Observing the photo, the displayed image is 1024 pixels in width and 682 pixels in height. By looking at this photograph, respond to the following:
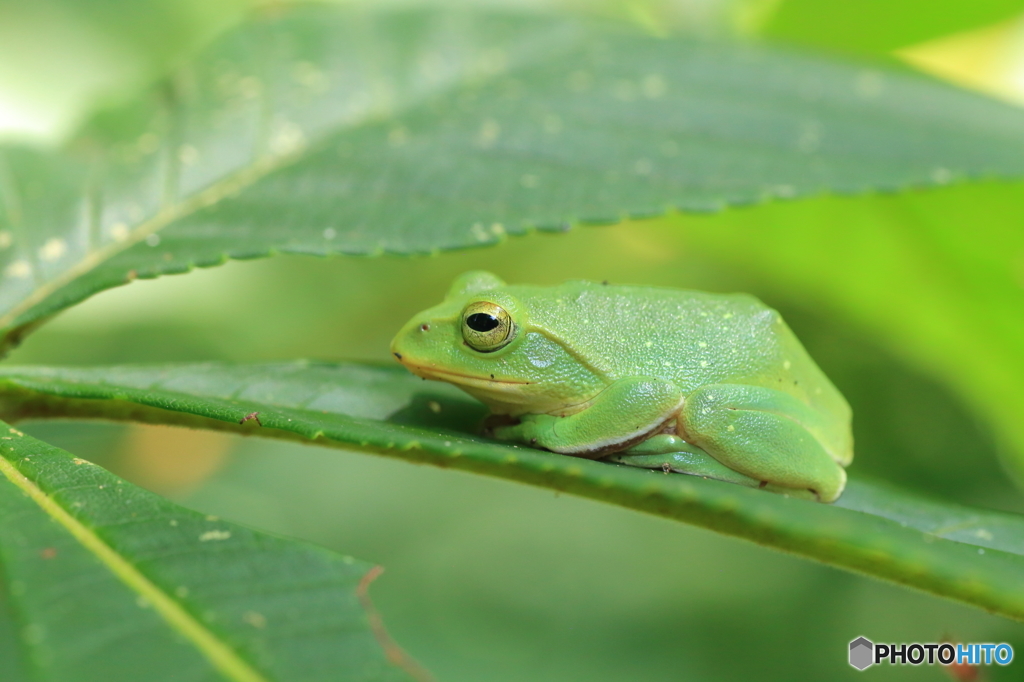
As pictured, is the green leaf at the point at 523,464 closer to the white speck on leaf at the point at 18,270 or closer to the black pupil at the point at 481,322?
the black pupil at the point at 481,322

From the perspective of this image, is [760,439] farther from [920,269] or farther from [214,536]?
[920,269]

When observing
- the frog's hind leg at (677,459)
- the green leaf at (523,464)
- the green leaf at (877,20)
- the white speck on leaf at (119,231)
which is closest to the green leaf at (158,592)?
the green leaf at (523,464)

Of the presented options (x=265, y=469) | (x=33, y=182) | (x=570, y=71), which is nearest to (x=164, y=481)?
(x=265, y=469)

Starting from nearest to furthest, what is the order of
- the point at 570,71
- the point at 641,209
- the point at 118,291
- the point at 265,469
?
the point at 641,209 → the point at 570,71 → the point at 118,291 → the point at 265,469

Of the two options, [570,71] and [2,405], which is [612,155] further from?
[2,405]

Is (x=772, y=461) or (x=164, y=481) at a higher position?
(x=164, y=481)

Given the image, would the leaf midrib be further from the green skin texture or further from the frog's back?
the frog's back

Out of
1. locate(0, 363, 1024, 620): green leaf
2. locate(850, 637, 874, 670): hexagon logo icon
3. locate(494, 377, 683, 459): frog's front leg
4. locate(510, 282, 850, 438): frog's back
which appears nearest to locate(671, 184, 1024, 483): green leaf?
locate(850, 637, 874, 670): hexagon logo icon

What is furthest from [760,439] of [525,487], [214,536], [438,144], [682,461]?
[525,487]
